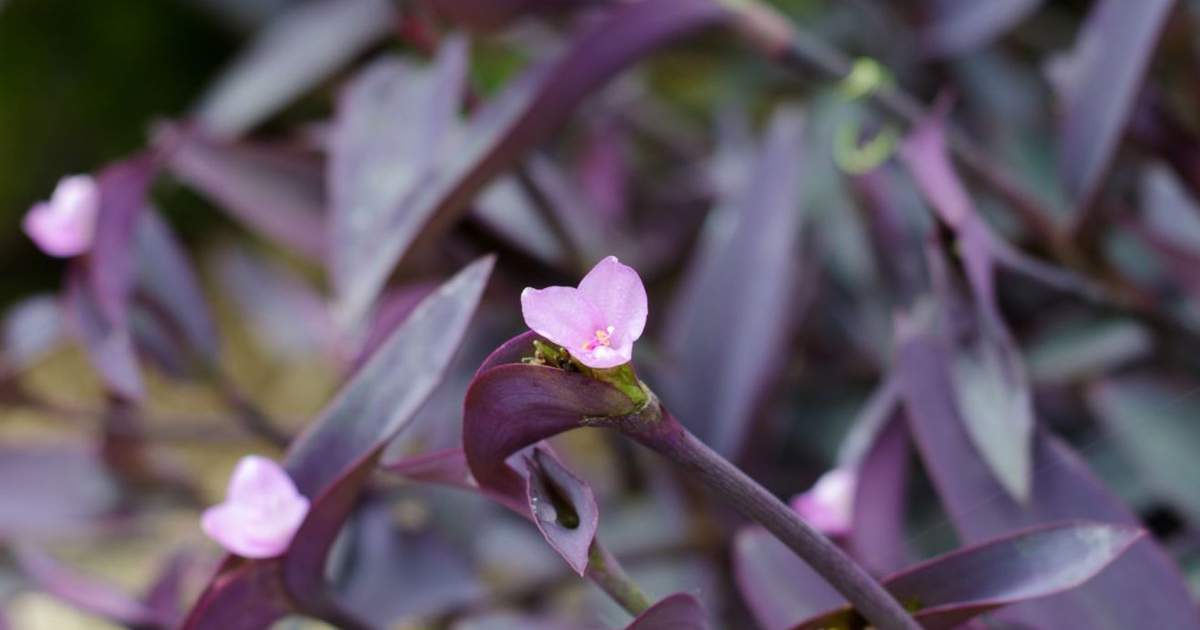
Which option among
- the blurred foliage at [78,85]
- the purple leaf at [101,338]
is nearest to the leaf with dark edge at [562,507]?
the purple leaf at [101,338]

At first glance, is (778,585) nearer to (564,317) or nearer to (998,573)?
(998,573)

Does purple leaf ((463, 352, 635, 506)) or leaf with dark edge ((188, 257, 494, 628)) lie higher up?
purple leaf ((463, 352, 635, 506))

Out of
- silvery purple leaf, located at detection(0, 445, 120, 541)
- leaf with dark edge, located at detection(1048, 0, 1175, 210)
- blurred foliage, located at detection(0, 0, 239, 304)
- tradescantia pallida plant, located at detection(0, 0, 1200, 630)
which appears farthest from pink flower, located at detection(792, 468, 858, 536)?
blurred foliage, located at detection(0, 0, 239, 304)

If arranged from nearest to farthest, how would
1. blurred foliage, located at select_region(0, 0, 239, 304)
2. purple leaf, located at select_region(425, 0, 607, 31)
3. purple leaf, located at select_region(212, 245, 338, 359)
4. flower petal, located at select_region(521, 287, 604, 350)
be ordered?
flower petal, located at select_region(521, 287, 604, 350) → purple leaf, located at select_region(425, 0, 607, 31) → purple leaf, located at select_region(212, 245, 338, 359) → blurred foliage, located at select_region(0, 0, 239, 304)

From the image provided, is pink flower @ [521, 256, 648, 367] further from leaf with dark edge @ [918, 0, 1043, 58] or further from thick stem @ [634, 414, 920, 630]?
leaf with dark edge @ [918, 0, 1043, 58]

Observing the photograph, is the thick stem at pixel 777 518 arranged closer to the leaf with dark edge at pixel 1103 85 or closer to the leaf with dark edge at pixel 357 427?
the leaf with dark edge at pixel 357 427

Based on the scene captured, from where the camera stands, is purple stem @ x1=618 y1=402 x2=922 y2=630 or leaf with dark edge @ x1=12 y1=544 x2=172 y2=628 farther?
leaf with dark edge @ x1=12 y1=544 x2=172 y2=628
